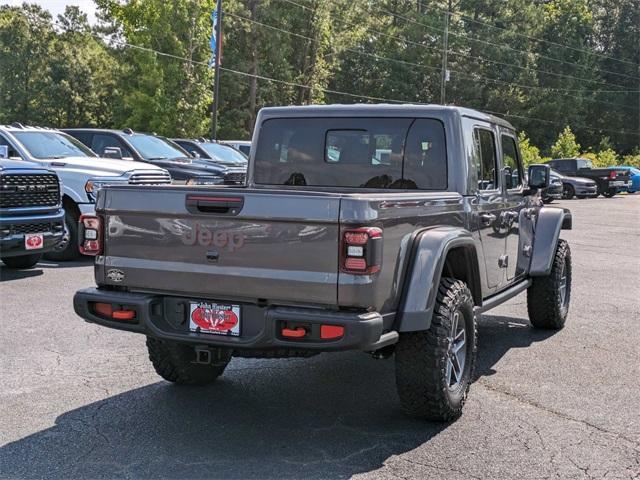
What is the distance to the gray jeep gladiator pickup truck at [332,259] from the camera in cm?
398

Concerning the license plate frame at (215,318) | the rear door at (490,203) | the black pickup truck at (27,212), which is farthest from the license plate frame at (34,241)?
the rear door at (490,203)

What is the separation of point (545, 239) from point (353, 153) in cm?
226

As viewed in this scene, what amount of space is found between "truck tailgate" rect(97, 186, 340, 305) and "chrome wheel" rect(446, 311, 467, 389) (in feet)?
3.31

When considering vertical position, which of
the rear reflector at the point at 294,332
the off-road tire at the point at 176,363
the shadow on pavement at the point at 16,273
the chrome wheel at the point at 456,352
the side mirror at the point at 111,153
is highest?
the side mirror at the point at 111,153

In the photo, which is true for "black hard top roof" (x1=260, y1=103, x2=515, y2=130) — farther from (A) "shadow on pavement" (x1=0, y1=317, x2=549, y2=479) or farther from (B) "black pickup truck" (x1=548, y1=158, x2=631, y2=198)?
(B) "black pickup truck" (x1=548, y1=158, x2=631, y2=198)

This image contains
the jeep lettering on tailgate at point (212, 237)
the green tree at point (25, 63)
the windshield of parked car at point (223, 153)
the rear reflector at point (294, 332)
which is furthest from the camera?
the green tree at point (25, 63)

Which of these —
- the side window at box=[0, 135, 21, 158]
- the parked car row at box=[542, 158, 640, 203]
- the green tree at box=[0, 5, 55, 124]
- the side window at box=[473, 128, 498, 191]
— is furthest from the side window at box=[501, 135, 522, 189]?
the green tree at box=[0, 5, 55, 124]

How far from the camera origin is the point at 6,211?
938cm

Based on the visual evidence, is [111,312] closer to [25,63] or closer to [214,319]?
[214,319]

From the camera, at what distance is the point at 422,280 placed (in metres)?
4.33

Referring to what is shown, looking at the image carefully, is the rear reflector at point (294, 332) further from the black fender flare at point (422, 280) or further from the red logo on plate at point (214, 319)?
the black fender flare at point (422, 280)

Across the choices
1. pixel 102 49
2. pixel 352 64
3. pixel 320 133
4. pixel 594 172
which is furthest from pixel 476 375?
pixel 352 64

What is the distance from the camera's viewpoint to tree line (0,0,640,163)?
43.6m

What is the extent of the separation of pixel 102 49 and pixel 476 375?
58292 millimetres
